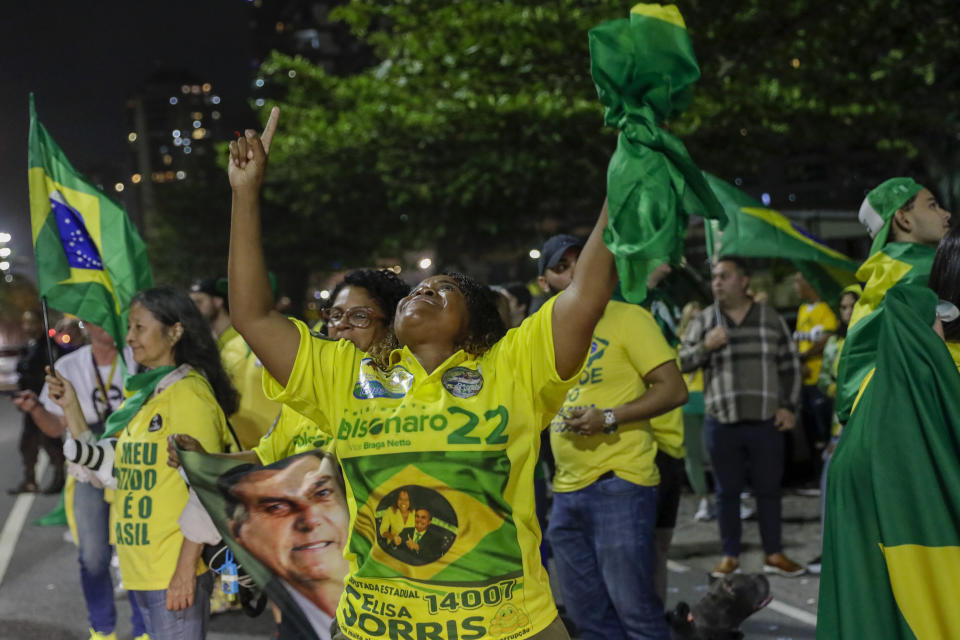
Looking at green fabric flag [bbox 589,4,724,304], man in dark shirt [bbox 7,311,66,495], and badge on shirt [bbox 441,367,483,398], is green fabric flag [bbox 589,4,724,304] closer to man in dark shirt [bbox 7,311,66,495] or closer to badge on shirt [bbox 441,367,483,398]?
badge on shirt [bbox 441,367,483,398]

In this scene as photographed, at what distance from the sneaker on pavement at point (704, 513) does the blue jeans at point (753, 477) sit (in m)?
1.88

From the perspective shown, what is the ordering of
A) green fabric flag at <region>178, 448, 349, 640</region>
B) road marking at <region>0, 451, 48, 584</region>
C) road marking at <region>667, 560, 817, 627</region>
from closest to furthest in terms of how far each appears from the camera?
green fabric flag at <region>178, 448, 349, 640</region>
road marking at <region>667, 560, 817, 627</region>
road marking at <region>0, 451, 48, 584</region>

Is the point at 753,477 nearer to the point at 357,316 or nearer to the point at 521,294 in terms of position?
the point at 521,294

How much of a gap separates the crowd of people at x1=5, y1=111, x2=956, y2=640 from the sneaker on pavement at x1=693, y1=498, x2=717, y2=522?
171cm

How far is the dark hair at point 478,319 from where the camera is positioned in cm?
285

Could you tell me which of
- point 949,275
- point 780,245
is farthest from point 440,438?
point 780,245

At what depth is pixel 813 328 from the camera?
958cm

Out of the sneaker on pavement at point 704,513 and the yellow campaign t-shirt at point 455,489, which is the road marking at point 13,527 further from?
the yellow campaign t-shirt at point 455,489

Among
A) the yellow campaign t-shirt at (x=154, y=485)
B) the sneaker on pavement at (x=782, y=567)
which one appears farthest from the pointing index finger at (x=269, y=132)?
the sneaker on pavement at (x=782, y=567)

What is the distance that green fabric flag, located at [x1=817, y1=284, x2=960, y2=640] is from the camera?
2.81 meters

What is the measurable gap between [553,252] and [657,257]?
9.40 feet

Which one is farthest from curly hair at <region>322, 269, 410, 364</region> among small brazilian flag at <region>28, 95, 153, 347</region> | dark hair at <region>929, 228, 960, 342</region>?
small brazilian flag at <region>28, 95, 153, 347</region>

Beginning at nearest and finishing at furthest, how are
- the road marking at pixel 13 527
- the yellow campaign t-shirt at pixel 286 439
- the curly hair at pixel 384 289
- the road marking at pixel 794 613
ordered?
1. the curly hair at pixel 384 289
2. the yellow campaign t-shirt at pixel 286 439
3. the road marking at pixel 794 613
4. the road marking at pixel 13 527

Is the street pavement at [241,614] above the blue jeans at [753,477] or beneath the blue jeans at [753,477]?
beneath
